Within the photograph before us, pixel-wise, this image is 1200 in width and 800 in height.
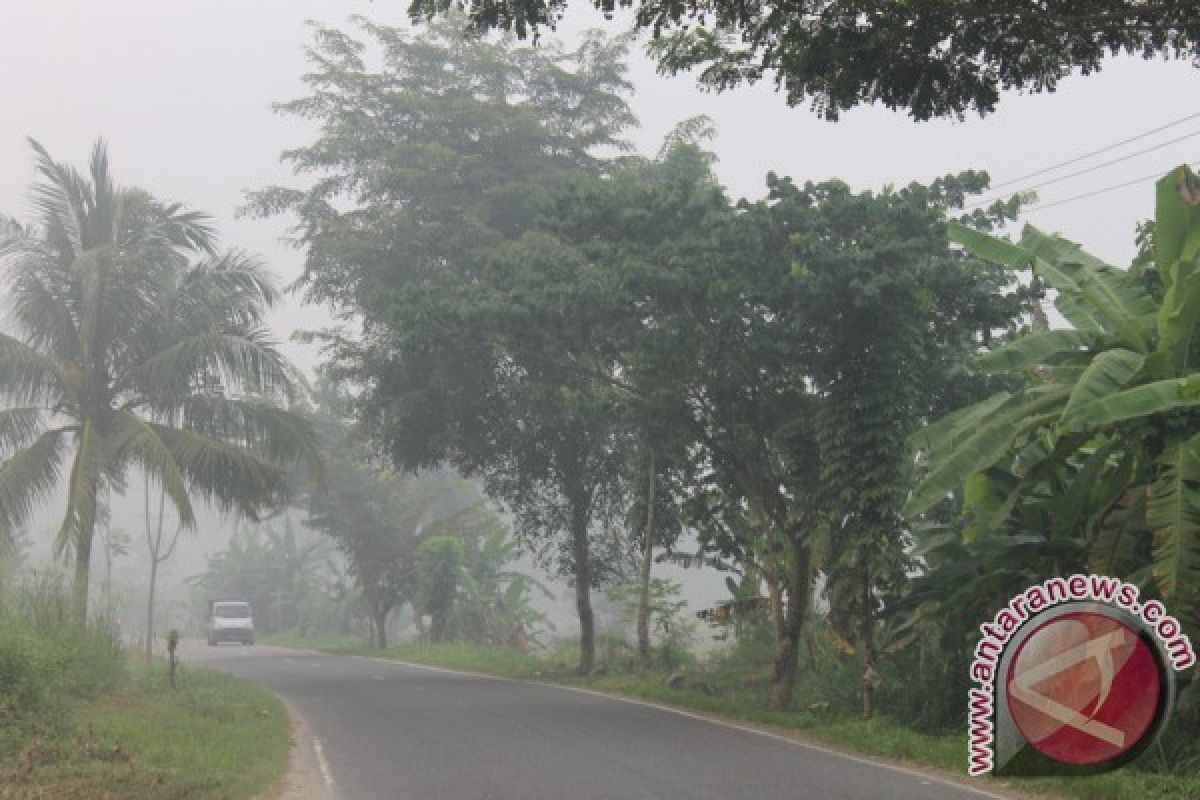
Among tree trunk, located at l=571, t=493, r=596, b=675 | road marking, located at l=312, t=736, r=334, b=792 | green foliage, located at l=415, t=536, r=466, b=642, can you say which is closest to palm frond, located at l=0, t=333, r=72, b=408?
road marking, located at l=312, t=736, r=334, b=792

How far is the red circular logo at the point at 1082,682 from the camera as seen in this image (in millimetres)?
4805

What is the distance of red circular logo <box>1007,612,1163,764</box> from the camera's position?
4.80 metres

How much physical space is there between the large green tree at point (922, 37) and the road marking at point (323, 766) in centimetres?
702

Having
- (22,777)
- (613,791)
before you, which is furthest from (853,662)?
(22,777)

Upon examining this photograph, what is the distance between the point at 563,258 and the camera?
19.2 m

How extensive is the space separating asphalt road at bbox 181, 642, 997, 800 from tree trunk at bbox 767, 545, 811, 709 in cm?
172

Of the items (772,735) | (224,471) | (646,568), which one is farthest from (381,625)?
(772,735)

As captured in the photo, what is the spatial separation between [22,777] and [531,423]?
16183mm

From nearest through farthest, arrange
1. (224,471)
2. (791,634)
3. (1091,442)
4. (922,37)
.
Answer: (922,37) → (1091,442) → (791,634) → (224,471)

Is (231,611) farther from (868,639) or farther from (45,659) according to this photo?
(868,639)

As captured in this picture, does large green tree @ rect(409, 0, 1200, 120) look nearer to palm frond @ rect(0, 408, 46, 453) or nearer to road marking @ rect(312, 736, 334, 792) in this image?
road marking @ rect(312, 736, 334, 792)

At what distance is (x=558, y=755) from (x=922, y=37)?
812cm

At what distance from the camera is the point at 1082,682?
4828 mm

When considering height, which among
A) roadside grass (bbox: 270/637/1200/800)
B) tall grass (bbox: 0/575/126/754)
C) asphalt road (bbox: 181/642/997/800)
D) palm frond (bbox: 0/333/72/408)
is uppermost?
palm frond (bbox: 0/333/72/408)
